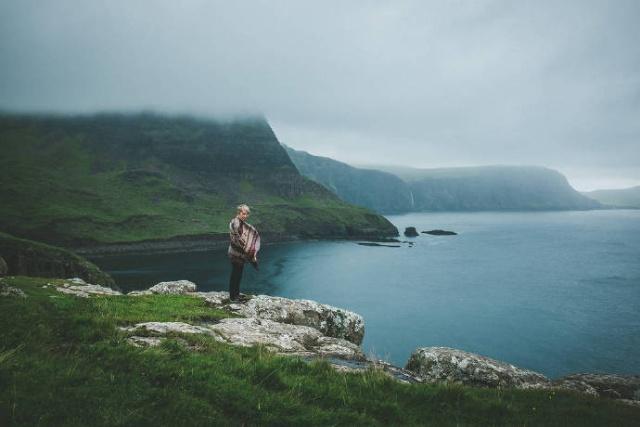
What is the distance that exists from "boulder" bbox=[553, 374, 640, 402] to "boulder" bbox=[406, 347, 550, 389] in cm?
68

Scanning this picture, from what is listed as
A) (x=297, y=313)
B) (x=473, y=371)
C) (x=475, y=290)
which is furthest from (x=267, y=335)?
(x=475, y=290)

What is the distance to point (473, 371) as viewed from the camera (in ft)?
39.9

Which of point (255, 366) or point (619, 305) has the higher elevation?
point (255, 366)

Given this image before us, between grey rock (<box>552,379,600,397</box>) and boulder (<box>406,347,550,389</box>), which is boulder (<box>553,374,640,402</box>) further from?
boulder (<box>406,347,550,389</box>)

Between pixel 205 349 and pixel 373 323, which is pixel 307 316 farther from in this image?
pixel 373 323

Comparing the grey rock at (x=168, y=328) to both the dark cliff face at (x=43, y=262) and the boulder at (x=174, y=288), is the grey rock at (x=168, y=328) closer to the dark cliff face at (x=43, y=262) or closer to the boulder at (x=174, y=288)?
the boulder at (x=174, y=288)

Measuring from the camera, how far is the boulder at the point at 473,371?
11835 millimetres

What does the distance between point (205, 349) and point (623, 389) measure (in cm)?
1274

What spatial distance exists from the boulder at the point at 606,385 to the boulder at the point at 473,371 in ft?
2.23

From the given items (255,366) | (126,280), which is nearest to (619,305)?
(255,366)

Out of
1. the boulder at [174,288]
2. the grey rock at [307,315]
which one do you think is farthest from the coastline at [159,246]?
the grey rock at [307,315]

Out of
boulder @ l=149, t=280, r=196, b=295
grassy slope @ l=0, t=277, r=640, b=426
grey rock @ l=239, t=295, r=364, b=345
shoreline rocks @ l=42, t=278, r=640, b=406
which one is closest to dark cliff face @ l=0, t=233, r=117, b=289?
boulder @ l=149, t=280, r=196, b=295

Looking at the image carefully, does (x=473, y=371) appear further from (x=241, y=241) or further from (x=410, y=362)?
(x=241, y=241)

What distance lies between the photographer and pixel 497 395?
29.9 ft
